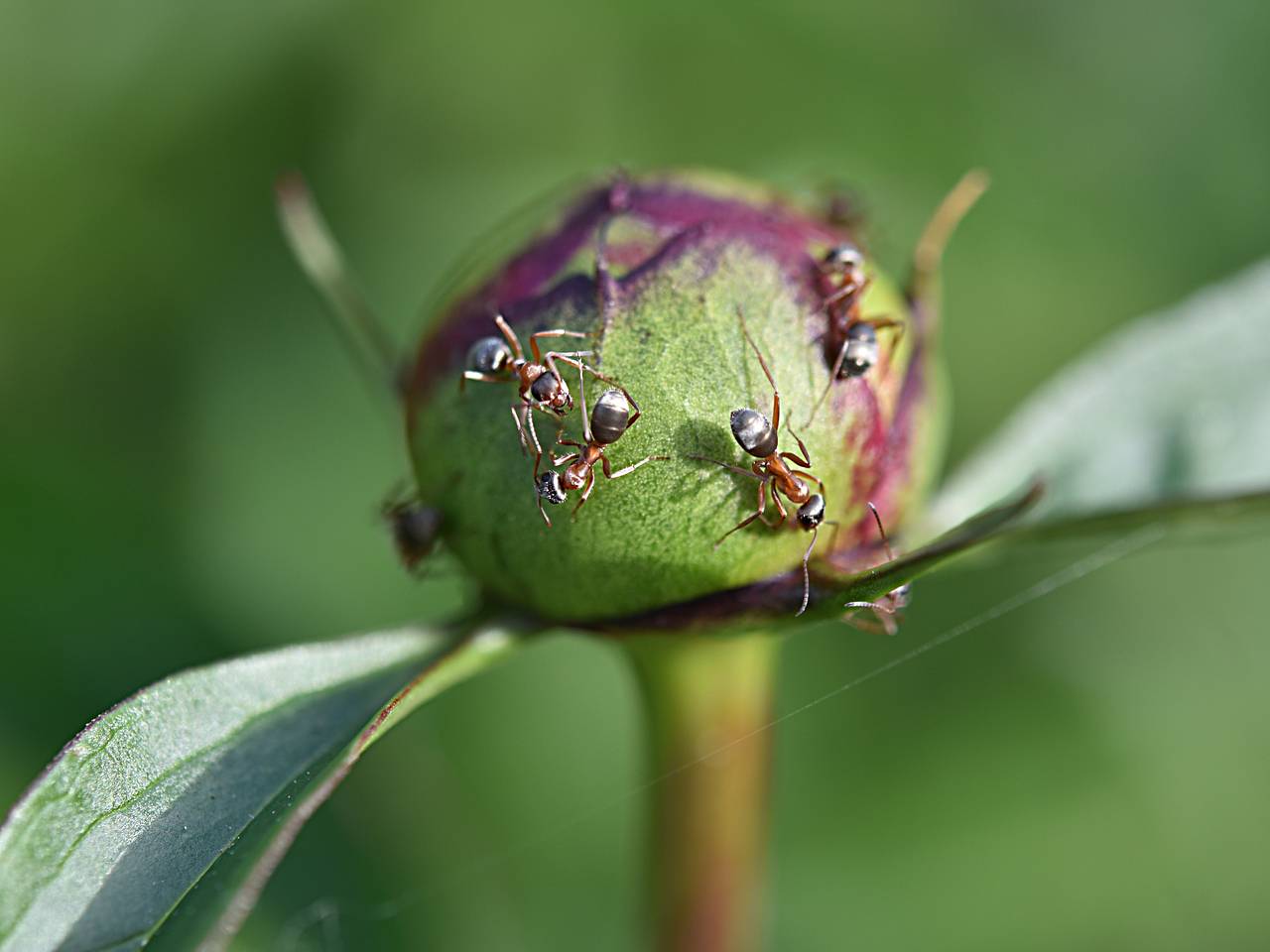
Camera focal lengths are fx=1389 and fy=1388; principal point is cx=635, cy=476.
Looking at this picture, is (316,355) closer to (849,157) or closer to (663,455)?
(849,157)

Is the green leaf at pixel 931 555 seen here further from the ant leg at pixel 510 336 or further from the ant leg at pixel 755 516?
the ant leg at pixel 510 336

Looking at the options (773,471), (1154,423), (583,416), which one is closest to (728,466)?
(773,471)

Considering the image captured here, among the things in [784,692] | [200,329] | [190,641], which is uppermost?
[200,329]

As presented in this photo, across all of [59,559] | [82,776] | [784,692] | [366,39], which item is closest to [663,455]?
[82,776]

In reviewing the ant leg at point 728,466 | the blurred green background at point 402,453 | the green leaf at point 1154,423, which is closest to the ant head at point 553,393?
the ant leg at point 728,466

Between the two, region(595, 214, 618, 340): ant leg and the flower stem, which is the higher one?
region(595, 214, 618, 340): ant leg

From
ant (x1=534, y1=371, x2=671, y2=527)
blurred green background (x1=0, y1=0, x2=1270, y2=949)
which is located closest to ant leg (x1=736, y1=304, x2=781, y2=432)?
ant (x1=534, y1=371, x2=671, y2=527)

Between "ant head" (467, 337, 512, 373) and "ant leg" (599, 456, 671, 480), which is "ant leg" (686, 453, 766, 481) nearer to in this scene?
"ant leg" (599, 456, 671, 480)
